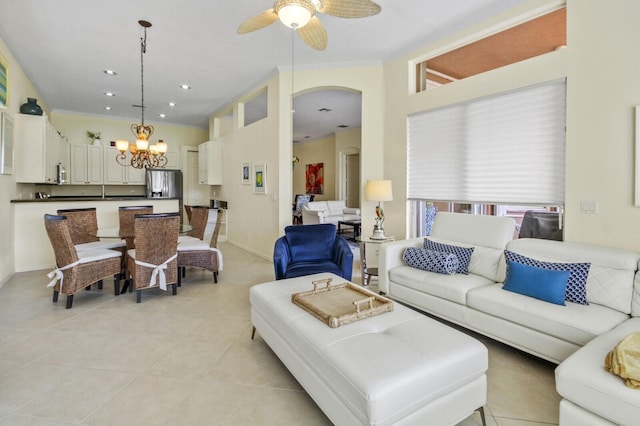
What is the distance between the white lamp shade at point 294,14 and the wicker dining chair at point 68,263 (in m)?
2.84

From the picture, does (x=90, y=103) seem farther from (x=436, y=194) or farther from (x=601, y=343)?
(x=601, y=343)

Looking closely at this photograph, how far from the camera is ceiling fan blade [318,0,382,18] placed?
2359 millimetres

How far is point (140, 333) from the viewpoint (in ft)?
9.43

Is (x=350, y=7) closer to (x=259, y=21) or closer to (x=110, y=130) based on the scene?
(x=259, y=21)

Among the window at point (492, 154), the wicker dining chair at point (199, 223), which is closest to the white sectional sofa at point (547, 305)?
the window at point (492, 154)

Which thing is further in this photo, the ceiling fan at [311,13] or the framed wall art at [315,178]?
the framed wall art at [315,178]

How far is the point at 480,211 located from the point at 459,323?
5.44ft

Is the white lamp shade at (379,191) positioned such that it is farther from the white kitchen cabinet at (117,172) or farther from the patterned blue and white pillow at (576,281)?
the white kitchen cabinet at (117,172)

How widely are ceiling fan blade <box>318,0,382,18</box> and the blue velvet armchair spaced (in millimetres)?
2179

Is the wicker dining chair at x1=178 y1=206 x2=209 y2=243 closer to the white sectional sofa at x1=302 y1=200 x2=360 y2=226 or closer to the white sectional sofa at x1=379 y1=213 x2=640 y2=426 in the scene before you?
the white sectional sofa at x1=379 y1=213 x2=640 y2=426

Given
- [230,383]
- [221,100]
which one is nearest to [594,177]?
[230,383]

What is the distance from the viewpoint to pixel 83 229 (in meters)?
4.46

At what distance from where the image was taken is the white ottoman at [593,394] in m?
1.37

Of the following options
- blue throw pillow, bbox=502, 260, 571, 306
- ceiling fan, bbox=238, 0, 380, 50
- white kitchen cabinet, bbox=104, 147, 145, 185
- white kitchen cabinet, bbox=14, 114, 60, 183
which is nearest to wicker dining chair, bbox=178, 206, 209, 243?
white kitchen cabinet, bbox=14, 114, 60, 183
